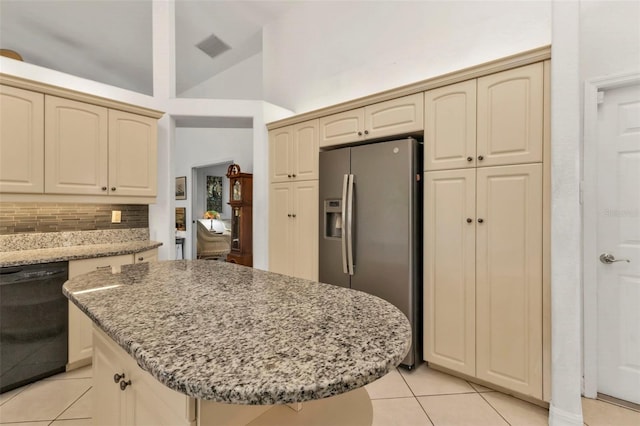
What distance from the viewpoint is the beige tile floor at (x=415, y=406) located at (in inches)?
70.8

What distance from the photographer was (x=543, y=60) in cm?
179

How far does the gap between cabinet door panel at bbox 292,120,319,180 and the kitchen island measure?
1768 millimetres

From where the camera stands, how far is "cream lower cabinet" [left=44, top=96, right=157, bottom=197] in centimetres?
239

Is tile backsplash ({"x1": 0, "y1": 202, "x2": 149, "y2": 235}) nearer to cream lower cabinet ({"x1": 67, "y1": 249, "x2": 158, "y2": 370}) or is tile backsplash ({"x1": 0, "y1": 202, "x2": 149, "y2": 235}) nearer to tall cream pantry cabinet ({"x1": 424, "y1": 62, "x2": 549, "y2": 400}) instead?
cream lower cabinet ({"x1": 67, "y1": 249, "x2": 158, "y2": 370})

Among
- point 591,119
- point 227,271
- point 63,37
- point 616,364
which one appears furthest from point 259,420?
point 63,37

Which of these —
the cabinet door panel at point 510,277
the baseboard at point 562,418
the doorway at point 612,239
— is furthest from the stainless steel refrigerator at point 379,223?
the doorway at point 612,239

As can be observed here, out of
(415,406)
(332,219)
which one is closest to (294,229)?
(332,219)

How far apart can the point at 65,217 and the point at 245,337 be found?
114 inches

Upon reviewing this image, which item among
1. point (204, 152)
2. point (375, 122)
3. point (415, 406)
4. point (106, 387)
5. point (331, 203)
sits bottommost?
point (415, 406)

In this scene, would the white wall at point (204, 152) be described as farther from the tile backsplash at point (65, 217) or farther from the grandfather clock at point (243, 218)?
the tile backsplash at point (65, 217)

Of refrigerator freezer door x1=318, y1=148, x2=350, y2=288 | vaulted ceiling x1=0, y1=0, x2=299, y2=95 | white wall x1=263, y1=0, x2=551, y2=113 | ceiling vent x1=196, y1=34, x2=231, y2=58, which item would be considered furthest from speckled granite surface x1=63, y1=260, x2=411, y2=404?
ceiling vent x1=196, y1=34, x2=231, y2=58

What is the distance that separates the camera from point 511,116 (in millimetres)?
1908

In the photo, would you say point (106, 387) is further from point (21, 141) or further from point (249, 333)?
point (21, 141)

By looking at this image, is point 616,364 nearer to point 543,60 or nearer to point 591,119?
point 591,119
